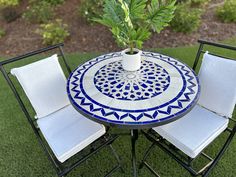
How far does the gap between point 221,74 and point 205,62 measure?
0.58 ft

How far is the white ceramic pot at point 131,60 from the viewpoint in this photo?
166 cm

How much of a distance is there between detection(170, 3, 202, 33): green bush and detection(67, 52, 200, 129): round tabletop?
2716 millimetres

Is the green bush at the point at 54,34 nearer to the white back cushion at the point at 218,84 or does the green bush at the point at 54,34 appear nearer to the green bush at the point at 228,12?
the white back cushion at the point at 218,84

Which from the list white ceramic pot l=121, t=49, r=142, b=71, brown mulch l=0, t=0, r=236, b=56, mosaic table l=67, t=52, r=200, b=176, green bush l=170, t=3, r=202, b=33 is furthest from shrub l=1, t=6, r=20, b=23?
white ceramic pot l=121, t=49, r=142, b=71

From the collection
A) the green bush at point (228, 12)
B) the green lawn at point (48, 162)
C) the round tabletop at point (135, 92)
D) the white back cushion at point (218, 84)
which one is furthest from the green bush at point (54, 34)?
the green bush at point (228, 12)

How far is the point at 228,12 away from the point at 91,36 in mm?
2936

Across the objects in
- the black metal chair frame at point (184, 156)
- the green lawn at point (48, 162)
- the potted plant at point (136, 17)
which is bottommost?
the green lawn at point (48, 162)

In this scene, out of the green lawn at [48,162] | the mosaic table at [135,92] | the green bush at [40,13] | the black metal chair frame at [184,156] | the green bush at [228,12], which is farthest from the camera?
the green bush at [40,13]

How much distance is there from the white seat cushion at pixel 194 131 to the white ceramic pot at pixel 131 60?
53cm

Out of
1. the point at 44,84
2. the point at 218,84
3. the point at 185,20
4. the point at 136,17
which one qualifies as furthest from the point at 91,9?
the point at 218,84

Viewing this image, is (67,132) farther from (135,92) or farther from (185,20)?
(185,20)

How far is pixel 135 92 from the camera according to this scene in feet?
4.97

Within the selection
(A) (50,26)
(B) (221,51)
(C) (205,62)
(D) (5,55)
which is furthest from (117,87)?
(D) (5,55)

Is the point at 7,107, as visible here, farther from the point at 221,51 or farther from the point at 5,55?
A: the point at 221,51
